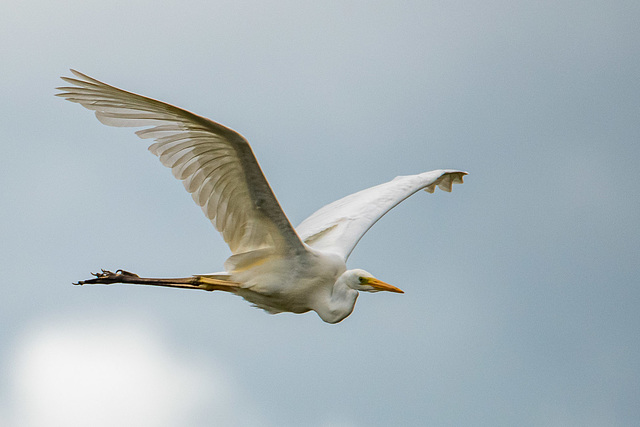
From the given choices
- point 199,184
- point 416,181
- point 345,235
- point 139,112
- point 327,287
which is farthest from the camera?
point 416,181

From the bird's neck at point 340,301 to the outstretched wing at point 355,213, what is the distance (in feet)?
2.60

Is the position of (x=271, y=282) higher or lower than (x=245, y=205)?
lower

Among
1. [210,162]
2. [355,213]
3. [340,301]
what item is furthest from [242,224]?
[355,213]

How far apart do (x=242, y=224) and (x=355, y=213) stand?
269cm

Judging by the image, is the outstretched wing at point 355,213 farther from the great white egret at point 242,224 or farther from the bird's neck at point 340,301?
the bird's neck at point 340,301

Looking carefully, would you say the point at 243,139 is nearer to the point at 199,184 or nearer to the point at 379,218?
the point at 199,184

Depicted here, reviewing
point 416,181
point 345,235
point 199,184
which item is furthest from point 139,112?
point 416,181

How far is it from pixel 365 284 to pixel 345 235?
5.30ft

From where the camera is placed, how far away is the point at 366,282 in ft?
38.5

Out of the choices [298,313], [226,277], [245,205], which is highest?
[245,205]

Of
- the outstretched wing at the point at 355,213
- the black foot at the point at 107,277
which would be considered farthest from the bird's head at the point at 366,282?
the black foot at the point at 107,277

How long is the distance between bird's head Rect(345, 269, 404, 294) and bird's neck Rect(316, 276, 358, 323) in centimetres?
10

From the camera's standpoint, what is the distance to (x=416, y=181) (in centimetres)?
1517

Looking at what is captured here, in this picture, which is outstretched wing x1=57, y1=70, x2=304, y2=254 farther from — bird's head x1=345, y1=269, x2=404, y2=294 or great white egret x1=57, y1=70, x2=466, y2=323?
bird's head x1=345, y1=269, x2=404, y2=294
